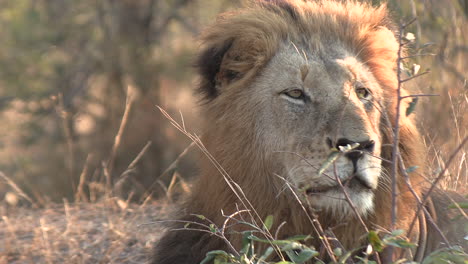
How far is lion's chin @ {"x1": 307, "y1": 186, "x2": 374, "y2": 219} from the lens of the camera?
129 inches

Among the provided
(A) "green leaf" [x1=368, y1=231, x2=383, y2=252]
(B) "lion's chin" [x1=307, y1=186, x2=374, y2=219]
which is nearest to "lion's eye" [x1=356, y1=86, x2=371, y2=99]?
(B) "lion's chin" [x1=307, y1=186, x2=374, y2=219]

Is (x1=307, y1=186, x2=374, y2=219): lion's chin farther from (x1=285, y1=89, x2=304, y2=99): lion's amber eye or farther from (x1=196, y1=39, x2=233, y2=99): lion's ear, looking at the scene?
(x1=196, y1=39, x2=233, y2=99): lion's ear

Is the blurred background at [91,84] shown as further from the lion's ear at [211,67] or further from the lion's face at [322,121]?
the lion's face at [322,121]

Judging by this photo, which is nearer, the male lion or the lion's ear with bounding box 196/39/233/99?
the male lion

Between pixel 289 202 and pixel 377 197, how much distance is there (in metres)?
0.40

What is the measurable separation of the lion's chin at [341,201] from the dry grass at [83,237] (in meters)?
1.24

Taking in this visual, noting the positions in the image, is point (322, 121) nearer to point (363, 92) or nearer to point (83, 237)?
point (363, 92)

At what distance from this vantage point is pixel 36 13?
10.2m

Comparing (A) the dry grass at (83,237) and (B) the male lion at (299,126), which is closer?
(B) the male lion at (299,126)

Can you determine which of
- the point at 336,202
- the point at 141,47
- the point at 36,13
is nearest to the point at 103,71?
the point at 141,47

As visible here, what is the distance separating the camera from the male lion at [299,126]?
3334 mm

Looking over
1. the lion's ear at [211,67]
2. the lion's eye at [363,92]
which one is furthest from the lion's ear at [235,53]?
the lion's eye at [363,92]

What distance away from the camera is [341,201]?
3.30m

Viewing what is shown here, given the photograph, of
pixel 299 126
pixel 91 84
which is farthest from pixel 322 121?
pixel 91 84
